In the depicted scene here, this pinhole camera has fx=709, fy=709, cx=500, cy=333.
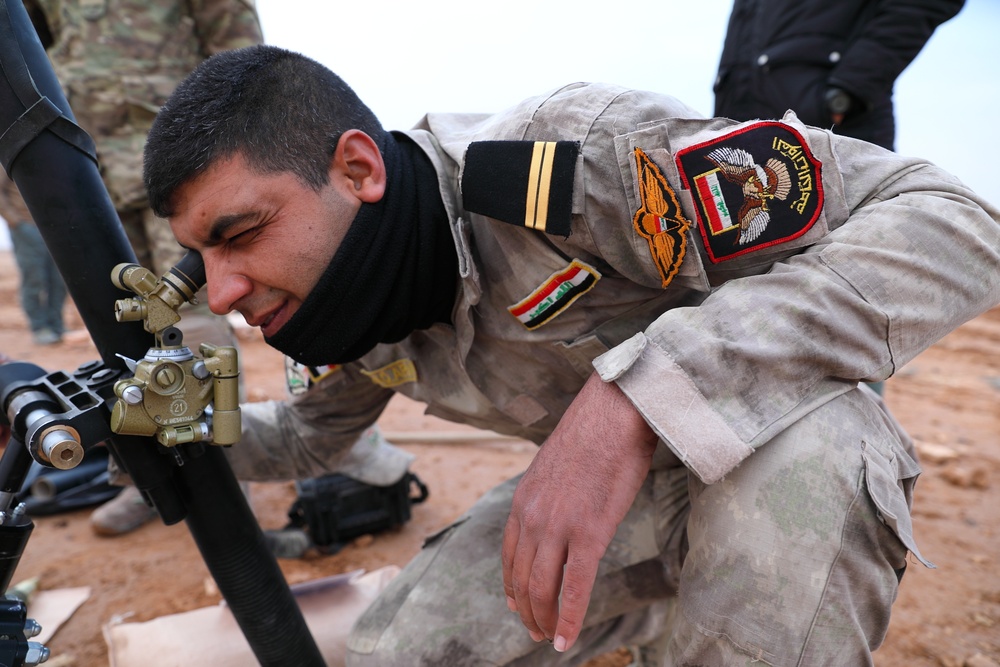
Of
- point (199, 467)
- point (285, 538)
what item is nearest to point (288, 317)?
point (199, 467)

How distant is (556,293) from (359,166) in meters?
0.47

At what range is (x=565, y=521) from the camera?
1162 millimetres

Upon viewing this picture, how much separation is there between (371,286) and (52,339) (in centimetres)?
632

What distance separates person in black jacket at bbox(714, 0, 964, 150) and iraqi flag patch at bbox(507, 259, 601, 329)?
1.72 m

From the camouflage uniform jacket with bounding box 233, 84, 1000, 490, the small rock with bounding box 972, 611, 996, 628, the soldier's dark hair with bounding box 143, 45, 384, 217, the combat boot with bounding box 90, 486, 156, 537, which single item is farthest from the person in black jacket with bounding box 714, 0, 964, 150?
the combat boot with bounding box 90, 486, 156, 537

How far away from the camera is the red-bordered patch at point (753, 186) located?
4.19ft

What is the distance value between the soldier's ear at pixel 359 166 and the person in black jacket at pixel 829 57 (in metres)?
1.90

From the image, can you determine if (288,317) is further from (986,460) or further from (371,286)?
(986,460)

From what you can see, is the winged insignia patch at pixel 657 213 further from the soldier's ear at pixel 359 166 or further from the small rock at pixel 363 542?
the small rock at pixel 363 542

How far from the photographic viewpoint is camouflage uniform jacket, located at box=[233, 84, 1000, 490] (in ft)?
3.92

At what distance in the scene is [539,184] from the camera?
1316mm

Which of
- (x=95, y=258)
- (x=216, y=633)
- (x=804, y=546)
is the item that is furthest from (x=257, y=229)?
(x=216, y=633)

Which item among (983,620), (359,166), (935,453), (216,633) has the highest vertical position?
(359,166)

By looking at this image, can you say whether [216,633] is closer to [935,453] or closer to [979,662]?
[979,662]
